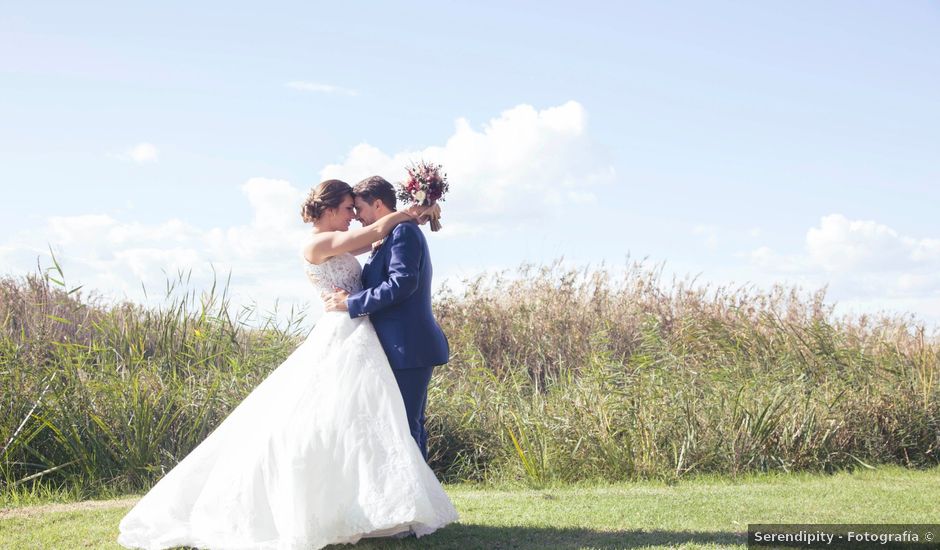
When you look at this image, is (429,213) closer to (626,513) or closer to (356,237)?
(356,237)

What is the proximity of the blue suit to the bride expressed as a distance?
0.31 feet

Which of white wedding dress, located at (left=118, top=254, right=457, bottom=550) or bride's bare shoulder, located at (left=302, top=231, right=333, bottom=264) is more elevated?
bride's bare shoulder, located at (left=302, top=231, right=333, bottom=264)

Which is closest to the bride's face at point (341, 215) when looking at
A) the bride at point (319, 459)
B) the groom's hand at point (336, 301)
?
the bride at point (319, 459)

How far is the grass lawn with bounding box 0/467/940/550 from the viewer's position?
5828mm

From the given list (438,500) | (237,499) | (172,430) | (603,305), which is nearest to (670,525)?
(438,500)

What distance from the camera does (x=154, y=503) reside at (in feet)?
18.4

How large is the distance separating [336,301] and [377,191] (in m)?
0.73

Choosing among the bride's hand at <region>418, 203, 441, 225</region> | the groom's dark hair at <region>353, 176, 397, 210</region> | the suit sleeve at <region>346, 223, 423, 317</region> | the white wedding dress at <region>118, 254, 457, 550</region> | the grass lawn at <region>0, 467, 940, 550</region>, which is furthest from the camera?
the grass lawn at <region>0, 467, 940, 550</region>

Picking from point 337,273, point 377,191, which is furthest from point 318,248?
point 377,191

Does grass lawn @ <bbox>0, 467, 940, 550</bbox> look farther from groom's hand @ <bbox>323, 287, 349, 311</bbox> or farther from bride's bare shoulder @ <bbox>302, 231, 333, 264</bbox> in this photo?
bride's bare shoulder @ <bbox>302, 231, 333, 264</bbox>

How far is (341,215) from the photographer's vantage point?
18.4ft

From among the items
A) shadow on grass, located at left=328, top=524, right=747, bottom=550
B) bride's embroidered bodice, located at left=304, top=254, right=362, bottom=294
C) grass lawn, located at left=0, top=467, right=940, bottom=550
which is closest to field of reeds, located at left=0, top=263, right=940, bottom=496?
grass lawn, located at left=0, top=467, right=940, bottom=550

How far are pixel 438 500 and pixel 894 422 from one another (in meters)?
6.17

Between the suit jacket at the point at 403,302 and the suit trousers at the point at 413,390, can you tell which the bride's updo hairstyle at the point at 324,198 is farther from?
the suit trousers at the point at 413,390
